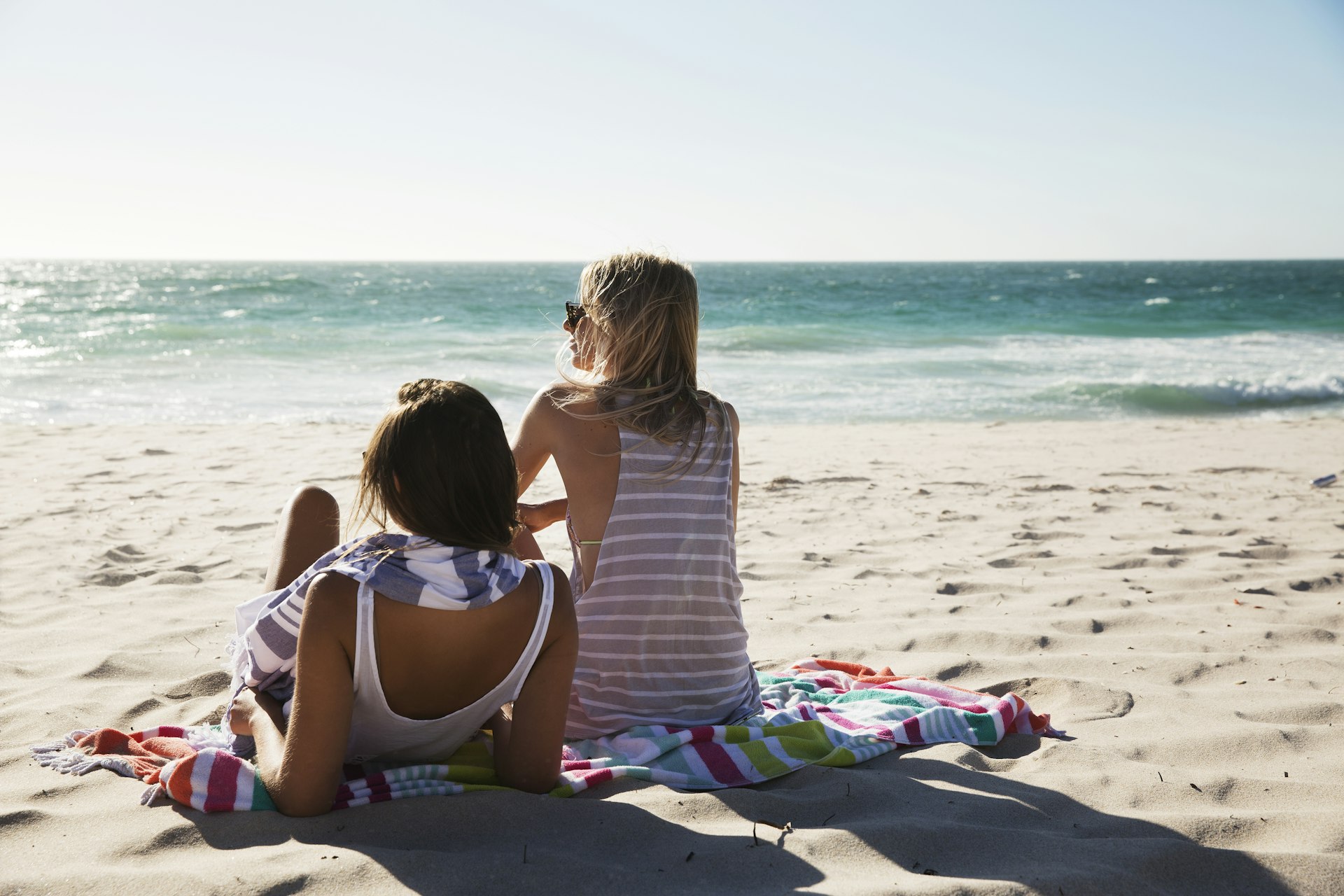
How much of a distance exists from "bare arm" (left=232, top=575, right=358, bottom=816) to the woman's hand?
642mm

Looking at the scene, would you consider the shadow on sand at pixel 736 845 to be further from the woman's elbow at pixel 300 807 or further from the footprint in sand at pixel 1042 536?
the footprint in sand at pixel 1042 536

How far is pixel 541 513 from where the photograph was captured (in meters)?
2.38

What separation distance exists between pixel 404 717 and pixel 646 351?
3.31 ft

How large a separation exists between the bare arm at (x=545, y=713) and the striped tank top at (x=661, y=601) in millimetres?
327

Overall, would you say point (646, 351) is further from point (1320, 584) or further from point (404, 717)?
point (1320, 584)

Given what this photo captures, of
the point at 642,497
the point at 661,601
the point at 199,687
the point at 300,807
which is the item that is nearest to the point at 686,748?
the point at 661,601

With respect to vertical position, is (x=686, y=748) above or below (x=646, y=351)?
below

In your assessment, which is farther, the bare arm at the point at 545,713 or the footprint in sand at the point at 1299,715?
the footprint in sand at the point at 1299,715

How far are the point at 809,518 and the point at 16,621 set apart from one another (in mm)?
3608

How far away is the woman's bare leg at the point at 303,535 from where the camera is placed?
89.8 inches

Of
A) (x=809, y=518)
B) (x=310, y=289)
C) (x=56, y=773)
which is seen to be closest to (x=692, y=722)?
(x=56, y=773)

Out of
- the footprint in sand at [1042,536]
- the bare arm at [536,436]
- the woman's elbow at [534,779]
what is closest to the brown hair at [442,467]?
the bare arm at [536,436]

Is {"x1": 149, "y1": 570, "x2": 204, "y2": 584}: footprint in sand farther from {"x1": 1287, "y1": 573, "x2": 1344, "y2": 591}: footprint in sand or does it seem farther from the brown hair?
{"x1": 1287, "y1": 573, "x2": 1344, "y2": 591}: footprint in sand

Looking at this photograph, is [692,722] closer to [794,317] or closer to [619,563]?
[619,563]
